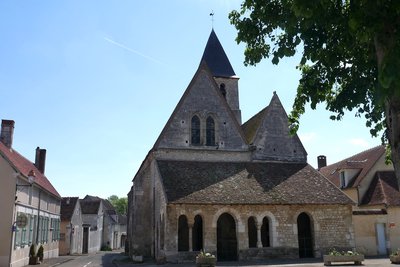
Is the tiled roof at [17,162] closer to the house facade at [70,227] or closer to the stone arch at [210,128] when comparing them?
the house facade at [70,227]

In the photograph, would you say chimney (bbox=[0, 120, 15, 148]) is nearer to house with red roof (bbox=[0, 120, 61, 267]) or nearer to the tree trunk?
house with red roof (bbox=[0, 120, 61, 267])

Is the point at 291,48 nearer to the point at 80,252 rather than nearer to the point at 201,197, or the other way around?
the point at 201,197

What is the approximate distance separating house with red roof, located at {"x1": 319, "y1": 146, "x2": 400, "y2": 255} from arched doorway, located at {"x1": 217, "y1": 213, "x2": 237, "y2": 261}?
8533 millimetres

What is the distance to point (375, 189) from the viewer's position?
29.5m

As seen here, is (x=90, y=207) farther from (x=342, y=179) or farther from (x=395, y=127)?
(x=395, y=127)

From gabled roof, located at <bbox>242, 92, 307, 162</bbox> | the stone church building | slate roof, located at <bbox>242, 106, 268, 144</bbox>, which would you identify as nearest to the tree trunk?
the stone church building

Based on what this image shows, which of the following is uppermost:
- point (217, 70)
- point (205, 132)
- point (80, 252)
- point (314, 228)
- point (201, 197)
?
point (217, 70)

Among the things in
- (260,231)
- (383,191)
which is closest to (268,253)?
(260,231)

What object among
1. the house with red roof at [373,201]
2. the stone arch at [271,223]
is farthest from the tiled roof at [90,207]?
the stone arch at [271,223]

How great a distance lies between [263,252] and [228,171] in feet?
18.3

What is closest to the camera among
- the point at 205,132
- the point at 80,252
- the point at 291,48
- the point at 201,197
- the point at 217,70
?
the point at 291,48

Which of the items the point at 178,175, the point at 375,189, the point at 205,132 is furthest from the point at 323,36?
the point at 375,189

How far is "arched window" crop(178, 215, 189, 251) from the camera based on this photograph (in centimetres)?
2433

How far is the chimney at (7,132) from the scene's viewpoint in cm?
2550
